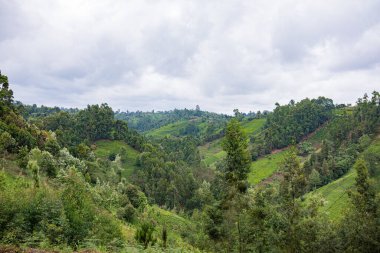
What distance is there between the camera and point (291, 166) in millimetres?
32219

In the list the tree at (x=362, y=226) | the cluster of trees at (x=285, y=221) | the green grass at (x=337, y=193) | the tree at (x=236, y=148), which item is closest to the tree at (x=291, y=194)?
the cluster of trees at (x=285, y=221)

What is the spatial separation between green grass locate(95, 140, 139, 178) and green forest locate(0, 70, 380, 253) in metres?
0.44

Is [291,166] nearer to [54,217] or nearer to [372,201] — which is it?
[372,201]

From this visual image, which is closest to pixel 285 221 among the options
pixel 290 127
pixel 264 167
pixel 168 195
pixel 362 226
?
pixel 362 226

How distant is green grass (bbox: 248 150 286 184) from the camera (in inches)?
5915

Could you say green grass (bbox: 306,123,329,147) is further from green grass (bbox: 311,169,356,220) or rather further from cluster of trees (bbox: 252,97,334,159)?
green grass (bbox: 311,169,356,220)

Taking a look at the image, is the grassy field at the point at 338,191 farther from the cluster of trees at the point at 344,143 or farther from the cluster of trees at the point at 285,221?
the cluster of trees at the point at 285,221

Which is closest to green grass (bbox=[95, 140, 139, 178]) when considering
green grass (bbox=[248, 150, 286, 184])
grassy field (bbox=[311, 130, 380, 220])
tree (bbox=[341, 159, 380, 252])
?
green grass (bbox=[248, 150, 286, 184])

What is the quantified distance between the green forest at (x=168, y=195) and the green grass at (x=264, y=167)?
3.53ft

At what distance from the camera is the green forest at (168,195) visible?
771 inches

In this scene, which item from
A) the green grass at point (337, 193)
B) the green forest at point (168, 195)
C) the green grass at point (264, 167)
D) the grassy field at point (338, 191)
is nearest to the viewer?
the green forest at point (168, 195)

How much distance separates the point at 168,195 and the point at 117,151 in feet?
130

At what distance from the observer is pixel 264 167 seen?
16062 centimetres

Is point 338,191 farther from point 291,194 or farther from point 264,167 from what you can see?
point 291,194
